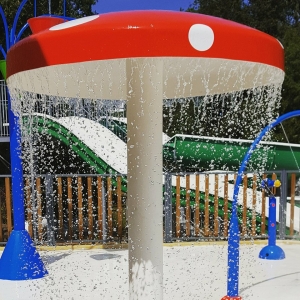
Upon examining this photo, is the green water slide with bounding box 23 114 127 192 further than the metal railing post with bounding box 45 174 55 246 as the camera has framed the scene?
Yes

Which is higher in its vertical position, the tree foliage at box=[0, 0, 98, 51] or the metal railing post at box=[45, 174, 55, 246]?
the tree foliage at box=[0, 0, 98, 51]

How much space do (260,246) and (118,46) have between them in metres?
5.15

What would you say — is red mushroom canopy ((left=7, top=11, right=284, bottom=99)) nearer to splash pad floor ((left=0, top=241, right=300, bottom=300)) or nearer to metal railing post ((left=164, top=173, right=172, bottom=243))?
splash pad floor ((left=0, top=241, right=300, bottom=300))

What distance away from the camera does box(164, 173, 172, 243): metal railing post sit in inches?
249

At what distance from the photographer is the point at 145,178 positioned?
207 centimetres

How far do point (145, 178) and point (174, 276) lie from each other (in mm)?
→ 2824

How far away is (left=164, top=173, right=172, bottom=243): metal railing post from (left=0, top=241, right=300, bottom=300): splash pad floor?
45 cm

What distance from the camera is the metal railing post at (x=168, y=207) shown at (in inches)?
249

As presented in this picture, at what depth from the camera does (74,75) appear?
212 centimetres

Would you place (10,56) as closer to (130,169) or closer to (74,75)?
(74,75)

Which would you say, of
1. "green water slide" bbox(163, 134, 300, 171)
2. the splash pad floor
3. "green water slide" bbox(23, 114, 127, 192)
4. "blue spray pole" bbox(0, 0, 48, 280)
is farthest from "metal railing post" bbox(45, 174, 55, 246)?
"green water slide" bbox(163, 134, 300, 171)

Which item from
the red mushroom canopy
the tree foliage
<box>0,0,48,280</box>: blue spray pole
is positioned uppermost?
the tree foliage

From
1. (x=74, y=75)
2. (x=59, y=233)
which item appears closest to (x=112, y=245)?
(x=59, y=233)

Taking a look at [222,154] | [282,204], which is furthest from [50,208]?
[222,154]
